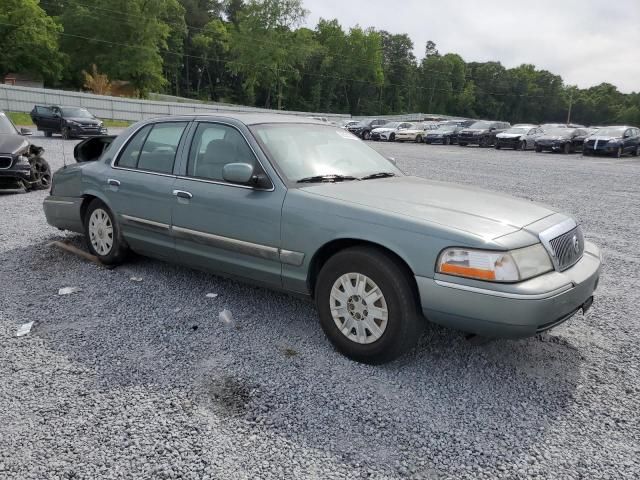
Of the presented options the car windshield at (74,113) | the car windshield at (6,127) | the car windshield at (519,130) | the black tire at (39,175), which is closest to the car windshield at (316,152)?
the black tire at (39,175)

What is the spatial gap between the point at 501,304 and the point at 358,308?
0.89 metres

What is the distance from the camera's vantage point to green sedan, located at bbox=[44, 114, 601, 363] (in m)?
3.00

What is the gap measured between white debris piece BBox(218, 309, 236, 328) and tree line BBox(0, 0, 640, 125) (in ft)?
176

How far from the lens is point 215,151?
169 inches

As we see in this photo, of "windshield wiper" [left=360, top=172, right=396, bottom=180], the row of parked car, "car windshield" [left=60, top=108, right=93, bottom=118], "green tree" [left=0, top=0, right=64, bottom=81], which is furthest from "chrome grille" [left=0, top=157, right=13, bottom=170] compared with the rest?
"green tree" [left=0, top=0, right=64, bottom=81]

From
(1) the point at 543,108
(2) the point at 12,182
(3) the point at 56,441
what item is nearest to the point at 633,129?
(2) the point at 12,182

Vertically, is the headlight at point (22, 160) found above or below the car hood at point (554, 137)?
below

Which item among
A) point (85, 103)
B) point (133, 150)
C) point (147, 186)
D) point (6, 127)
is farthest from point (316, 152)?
point (85, 103)

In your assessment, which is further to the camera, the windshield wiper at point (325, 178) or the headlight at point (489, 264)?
the windshield wiper at point (325, 178)

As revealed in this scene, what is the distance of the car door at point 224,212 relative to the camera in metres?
3.76

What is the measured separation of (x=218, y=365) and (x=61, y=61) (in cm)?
6780

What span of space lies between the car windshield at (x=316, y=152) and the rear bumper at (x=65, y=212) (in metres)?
2.46

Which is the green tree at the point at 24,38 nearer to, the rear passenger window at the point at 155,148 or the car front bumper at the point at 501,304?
the rear passenger window at the point at 155,148

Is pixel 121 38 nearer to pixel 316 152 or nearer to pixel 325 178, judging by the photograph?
pixel 316 152
